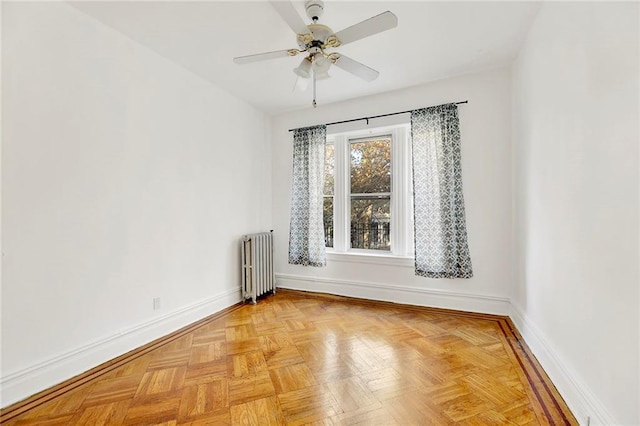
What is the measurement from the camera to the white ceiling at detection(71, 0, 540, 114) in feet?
7.18

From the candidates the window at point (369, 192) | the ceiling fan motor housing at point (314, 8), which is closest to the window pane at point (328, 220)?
the window at point (369, 192)

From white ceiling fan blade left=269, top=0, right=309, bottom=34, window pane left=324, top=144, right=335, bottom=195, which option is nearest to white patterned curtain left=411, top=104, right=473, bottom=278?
window pane left=324, top=144, right=335, bottom=195

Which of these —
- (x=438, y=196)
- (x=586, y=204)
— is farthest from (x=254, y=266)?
(x=586, y=204)

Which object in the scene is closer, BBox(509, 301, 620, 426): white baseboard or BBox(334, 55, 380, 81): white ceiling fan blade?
BBox(509, 301, 620, 426): white baseboard

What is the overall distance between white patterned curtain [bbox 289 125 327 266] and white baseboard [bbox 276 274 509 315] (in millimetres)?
347

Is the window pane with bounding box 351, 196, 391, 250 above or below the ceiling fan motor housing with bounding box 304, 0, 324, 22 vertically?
below

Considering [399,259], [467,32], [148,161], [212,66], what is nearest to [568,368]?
[399,259]

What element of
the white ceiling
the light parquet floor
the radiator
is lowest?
the light parquet floor

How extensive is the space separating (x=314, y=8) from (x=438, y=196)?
2.35 m

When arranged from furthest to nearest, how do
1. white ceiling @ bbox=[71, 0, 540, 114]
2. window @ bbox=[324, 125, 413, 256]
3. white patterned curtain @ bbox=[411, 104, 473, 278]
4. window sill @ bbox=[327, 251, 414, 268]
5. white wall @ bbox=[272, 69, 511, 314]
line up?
window @ bbox=[324, 125, 413, 256]
window sill @ bbox=[327, 251, 414, 268]
white patterned curtain @ bbox=[411, 104, 473, 278]
white wall @ bbox=[272, 69, 511, 314]
white ceiling @ bbox=[71, 0, 540, 114]

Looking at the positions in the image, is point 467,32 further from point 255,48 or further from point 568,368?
point 568,368

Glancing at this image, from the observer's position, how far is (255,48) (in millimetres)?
2711

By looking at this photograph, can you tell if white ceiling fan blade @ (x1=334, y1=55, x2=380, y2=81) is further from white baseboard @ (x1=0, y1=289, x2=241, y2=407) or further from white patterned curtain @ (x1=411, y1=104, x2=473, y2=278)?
white baseboard @ (x1=0, y1=289, x2=241, y2=407)

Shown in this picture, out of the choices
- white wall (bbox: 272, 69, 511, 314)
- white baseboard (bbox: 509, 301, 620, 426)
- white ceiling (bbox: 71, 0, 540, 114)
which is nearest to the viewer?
white baseboard (bbox: 509, 301, 620, 426)
